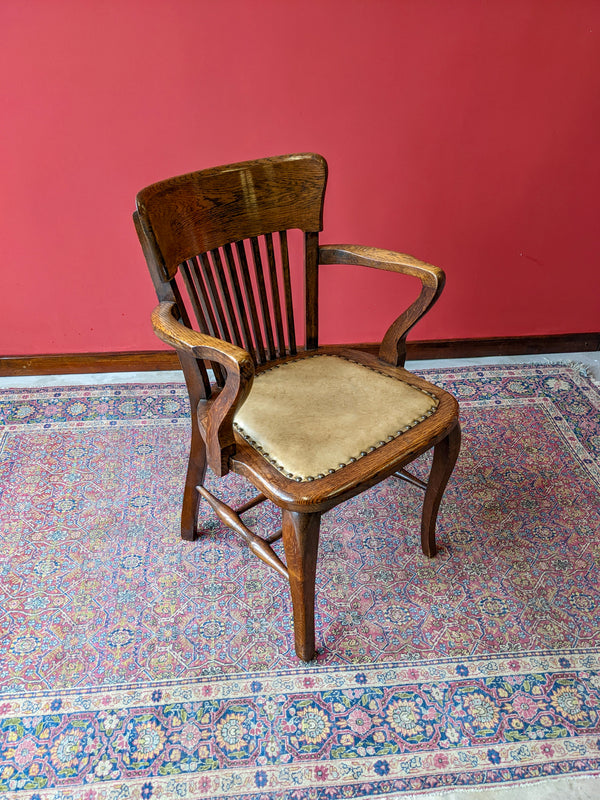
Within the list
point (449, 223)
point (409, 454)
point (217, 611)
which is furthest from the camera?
point (449, 223)

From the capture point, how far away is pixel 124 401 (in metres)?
2.47

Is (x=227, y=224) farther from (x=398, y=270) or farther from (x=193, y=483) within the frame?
(x=193, y=483)

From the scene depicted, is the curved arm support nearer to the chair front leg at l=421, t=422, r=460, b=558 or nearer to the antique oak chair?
the antique oak chair

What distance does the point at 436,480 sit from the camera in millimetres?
1670

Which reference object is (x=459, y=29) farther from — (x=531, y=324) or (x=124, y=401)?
(x=124, y=401)

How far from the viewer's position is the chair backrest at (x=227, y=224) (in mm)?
1354

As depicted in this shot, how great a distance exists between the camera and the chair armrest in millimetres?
1515

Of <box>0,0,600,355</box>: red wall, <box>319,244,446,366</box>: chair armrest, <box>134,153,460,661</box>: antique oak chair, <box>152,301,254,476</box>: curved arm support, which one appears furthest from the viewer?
<box>0,0,600,355</box>: red wall

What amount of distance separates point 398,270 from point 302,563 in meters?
0.78

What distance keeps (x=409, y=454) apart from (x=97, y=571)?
3.32ft

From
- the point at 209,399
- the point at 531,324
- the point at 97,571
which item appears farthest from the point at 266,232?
the point at 531,324

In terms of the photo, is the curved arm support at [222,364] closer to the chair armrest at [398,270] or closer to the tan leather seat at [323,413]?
the tan leather seat at [323,413]

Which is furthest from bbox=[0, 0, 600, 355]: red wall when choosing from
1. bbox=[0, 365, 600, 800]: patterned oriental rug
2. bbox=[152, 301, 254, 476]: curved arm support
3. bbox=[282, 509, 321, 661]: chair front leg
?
bbox=[282, 509, 321, 661]: chair front leg

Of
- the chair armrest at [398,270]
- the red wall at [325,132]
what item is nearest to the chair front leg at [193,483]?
the chair armrest at [398,270]
